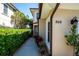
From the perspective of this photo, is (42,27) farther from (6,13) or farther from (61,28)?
(61,28)

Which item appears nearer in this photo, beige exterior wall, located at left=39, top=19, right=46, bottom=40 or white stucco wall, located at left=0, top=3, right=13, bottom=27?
white stucco wall, located at left=0, top=3, right=13, bottom=27

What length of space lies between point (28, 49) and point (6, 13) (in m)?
2.36

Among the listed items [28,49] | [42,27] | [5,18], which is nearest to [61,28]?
[5,18]

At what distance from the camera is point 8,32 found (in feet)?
27.2

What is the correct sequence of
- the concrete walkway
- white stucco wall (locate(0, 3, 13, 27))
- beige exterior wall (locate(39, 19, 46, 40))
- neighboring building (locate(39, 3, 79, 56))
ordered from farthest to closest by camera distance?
beige exterior wall (locate(39, 19, 46, 40)) < the concrete walkway < white stucco wall (locate(0, 3, 13, 27)) < neighboring building (locate(39, 3, 79, 56))

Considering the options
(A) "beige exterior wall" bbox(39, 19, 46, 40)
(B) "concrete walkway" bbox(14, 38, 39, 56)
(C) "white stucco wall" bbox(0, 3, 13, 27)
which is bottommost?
(B) "concrete walkway" bbox(14, 38, 39, 56)

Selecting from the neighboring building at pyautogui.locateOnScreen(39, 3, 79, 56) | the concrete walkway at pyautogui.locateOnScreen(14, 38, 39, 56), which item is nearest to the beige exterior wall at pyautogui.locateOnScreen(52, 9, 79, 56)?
the neighboring building at pyautogui.locateOnScreen(39, 3, 79, 56)

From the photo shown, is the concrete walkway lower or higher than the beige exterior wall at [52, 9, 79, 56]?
lower

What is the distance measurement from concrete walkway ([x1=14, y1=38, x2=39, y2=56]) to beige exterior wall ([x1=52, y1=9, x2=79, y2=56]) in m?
1.31

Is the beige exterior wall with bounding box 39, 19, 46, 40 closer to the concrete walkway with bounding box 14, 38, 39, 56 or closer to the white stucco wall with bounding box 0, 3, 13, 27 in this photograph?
the concrete walkway with bounding box 14, 38, 39, 56

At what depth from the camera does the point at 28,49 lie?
1019cm

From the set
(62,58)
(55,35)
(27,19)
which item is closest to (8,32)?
(27,19)

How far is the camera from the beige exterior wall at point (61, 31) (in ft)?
27.1

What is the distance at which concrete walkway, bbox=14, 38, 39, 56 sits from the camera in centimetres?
931
